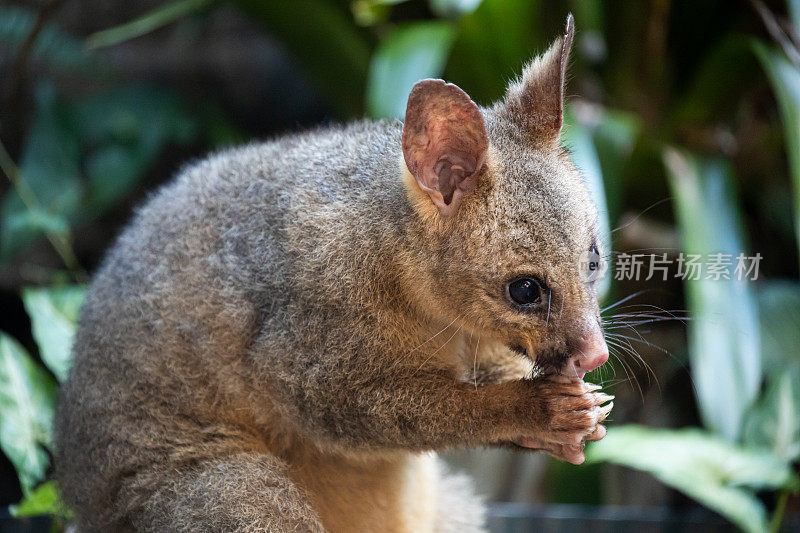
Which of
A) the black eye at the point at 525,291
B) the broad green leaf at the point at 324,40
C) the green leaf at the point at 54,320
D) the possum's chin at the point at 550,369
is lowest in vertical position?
the green leaf at the point at 54,320

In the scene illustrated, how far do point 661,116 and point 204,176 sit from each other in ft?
11.0

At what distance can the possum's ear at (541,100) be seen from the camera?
2178 mm

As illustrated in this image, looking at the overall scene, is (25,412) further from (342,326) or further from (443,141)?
(443,141)

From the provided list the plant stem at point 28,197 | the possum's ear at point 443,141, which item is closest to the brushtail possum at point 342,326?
the possum's ear at point 443,141

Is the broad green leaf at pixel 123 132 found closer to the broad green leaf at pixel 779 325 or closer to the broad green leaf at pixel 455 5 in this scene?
the broad green leaf at pixel 455 5

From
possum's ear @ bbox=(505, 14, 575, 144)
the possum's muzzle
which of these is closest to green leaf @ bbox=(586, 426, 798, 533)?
the possum's muzzle

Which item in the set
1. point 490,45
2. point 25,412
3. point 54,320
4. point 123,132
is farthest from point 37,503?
point 490,45

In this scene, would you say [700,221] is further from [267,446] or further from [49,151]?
[49,151]

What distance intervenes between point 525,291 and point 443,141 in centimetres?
45

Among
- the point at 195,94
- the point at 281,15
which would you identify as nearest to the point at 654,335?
the point at 281,15

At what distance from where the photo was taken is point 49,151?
4.66 metres

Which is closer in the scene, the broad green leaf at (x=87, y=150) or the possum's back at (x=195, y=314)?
the possum's back at (x=195, y=314)

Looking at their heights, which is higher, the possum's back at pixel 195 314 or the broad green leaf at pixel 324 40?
the broad green leaf at pixel 324 40

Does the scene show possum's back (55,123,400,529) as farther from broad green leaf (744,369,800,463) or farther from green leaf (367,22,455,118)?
broad green leaf (744,369,800,463)
